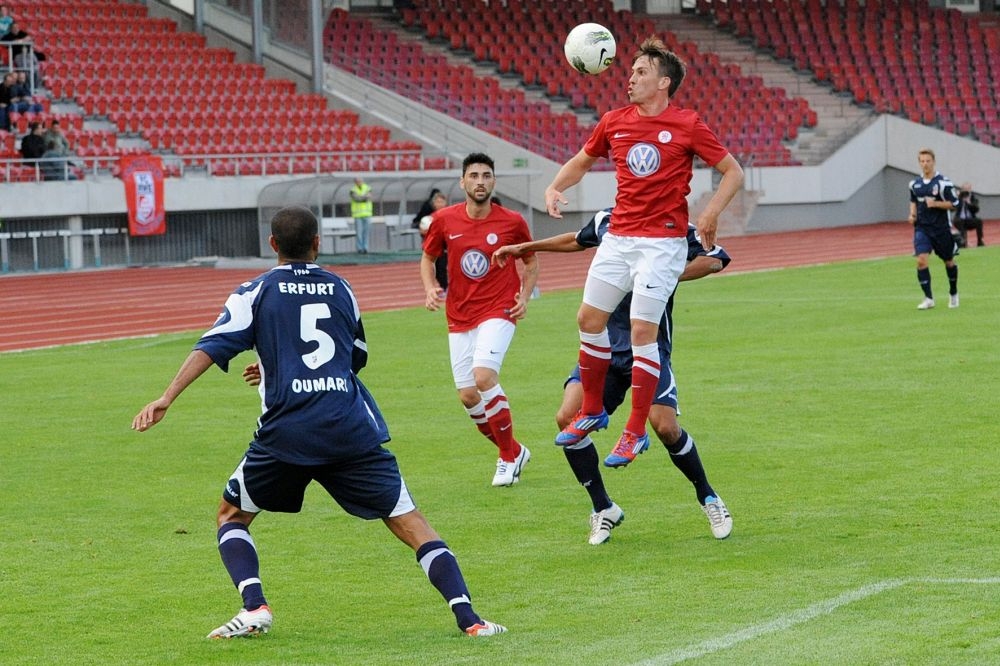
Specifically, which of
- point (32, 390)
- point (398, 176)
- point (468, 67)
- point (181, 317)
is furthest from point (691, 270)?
point (468, 67)

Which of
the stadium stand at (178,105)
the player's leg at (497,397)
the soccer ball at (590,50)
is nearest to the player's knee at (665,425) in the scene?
the player's leg at (497,397)

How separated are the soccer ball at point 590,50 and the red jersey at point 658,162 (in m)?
1.16

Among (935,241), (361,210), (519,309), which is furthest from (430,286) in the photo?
(361,210)

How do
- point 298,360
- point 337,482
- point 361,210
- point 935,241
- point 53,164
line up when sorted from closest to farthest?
point 298,360, point 337,482, point 935,241, point 53,164, point 361,210

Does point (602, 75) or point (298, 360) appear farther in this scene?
point (602, 75)

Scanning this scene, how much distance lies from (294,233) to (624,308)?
2.74m

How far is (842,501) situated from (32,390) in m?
8.95

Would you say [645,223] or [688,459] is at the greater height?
[645,223]

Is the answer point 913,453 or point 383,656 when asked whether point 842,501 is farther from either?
point 383,656

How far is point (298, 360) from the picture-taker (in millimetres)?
6074

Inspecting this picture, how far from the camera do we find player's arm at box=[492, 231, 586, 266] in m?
8.27

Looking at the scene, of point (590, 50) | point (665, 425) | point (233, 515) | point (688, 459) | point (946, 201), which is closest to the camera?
point (233, 515)

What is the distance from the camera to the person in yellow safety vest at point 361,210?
33969mm

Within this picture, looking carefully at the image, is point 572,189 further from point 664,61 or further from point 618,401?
point 664,61
